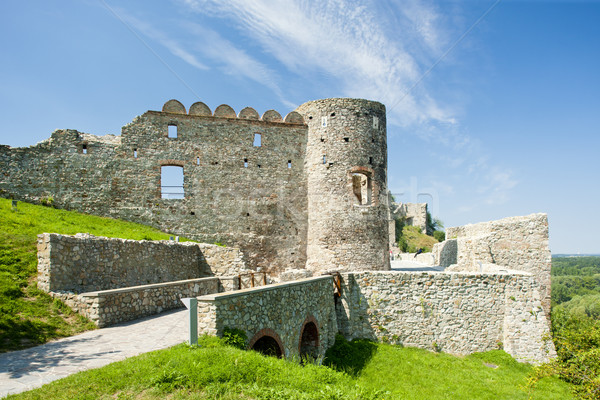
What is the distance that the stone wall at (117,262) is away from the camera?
33.7 ft

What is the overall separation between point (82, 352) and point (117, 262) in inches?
227

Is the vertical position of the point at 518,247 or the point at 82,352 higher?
the point at 518,247

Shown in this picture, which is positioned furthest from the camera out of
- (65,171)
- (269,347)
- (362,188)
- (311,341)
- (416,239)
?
(416,239)

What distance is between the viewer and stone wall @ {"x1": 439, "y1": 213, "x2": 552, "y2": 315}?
54.0 ft

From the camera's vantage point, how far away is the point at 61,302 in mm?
9516

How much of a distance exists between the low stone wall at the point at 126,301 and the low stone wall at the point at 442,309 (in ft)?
19.0

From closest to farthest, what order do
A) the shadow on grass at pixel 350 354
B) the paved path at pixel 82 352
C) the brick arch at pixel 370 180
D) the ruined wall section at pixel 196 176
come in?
the paved path at pixel 82 352
the shadow on grass at pixel 350 354
the ruined wall section at pixel 196 176
the brick arch at pixel 370 180

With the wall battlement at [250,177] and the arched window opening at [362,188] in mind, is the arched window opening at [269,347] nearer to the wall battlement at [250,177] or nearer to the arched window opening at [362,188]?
the wall battlement at [250,177]

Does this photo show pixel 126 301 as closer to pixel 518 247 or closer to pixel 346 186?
A: pixel 346 186

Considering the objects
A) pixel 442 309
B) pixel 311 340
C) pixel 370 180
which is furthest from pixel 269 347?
pixel 370 180

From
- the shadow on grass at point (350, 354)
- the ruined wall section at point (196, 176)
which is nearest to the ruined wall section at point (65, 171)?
the ruined wall section at point (196, 176)

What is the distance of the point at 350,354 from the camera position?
1280cm

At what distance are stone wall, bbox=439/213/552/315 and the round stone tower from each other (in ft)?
17.3

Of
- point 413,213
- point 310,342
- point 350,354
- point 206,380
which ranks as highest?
point 413,213
